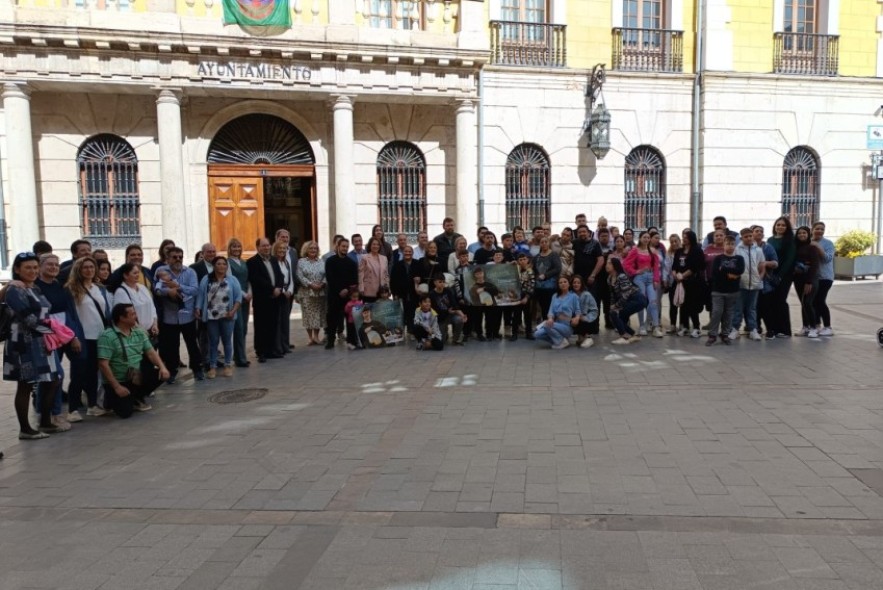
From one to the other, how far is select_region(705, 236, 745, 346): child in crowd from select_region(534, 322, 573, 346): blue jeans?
218 centimetres

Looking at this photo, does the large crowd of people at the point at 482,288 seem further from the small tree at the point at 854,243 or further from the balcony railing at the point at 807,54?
the balcony railing at the point at 807,54

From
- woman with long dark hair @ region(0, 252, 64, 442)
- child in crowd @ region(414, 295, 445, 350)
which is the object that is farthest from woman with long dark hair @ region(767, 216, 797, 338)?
woman with long dark hair @ region(0, 252, 64, 442)

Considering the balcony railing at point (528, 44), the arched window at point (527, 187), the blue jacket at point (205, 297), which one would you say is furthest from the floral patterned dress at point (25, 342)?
the balcony railing at point (528, 44)

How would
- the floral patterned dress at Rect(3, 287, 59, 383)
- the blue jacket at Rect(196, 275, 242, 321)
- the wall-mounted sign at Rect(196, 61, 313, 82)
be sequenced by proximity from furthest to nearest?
the wall-mounted sign at Rect(196, 61, 313, 82), the blue jacket at Rect(196, 275, 242, 321), the floral patterned dress at Rect(3, 287, 59, 383)

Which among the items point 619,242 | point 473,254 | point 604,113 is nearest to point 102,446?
point 473,254

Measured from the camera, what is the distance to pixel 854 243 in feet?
59.2

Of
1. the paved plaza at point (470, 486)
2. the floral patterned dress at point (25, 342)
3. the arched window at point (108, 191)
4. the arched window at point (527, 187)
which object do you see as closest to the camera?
the paved plaza at point (470, 486)

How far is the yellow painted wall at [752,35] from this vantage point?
57.3ft

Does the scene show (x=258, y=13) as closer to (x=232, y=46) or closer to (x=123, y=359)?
(x=232, y=46)

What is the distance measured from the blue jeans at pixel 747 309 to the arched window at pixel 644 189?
7503 millimetres

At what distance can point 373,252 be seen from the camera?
1091 cm

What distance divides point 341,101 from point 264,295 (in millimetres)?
6488

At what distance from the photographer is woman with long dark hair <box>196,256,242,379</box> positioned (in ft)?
28.6

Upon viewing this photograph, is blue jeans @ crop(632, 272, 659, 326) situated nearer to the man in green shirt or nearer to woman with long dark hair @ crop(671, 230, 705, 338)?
woman with long dark hair @ crop(671, 230, 705, 338)
